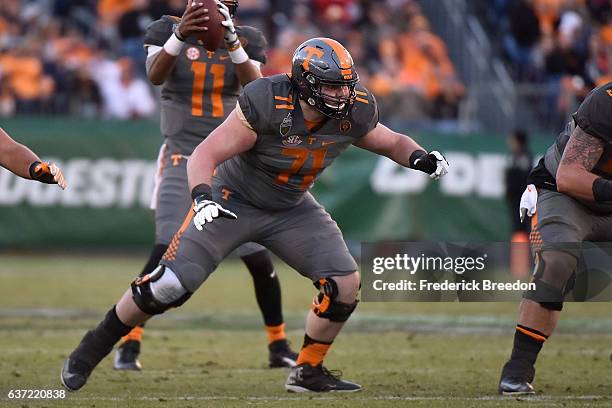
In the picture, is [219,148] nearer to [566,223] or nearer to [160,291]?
[160,291]

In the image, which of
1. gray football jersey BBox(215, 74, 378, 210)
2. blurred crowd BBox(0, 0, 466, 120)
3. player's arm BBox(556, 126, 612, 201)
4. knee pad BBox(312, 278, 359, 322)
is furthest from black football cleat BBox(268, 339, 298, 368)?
blurred crowd BBox(0, 0, 466, 120)

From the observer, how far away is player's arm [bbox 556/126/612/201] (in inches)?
233

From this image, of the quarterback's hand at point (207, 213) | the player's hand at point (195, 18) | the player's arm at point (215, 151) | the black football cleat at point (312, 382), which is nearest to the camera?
the quarterback's hand at point (207, 213)

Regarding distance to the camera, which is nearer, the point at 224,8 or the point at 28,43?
the point at 224,8

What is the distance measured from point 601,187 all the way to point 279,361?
92.4 inches

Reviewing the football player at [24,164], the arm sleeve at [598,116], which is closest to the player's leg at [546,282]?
the arm sleeve at [598,116]

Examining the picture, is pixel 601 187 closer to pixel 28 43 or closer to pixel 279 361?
pixel 279 361

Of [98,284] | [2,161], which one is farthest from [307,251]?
[98,284]

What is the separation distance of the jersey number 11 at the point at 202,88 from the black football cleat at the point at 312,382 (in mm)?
1854

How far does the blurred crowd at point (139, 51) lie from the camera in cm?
1481

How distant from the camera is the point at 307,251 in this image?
6156 millimetres

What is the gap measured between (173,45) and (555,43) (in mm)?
9957

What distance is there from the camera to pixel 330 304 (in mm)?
6086

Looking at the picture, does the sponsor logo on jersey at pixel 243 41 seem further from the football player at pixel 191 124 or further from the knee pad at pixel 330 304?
the knee pad at pixel 330 304
